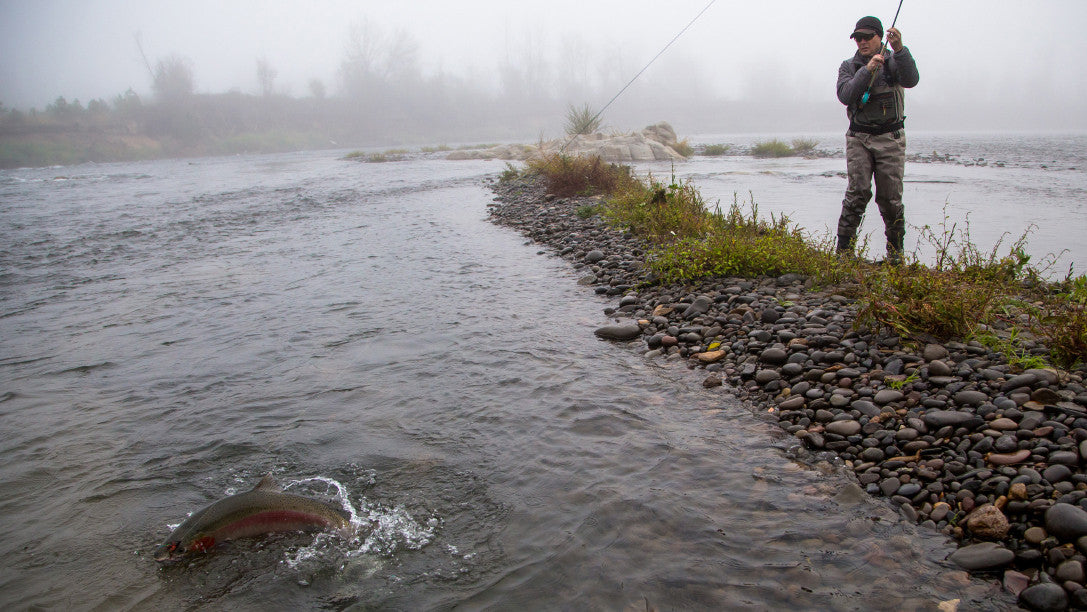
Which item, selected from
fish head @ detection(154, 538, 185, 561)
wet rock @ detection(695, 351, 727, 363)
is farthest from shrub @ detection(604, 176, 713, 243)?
fish head @ detection(154, 538, 185, 561)

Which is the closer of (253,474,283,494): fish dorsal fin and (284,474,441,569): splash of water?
(284,474,441,569): splash of water

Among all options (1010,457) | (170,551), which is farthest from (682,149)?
(170,551)

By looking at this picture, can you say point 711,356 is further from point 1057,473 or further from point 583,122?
point 583,122

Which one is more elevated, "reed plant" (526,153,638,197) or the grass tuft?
the grass tuft

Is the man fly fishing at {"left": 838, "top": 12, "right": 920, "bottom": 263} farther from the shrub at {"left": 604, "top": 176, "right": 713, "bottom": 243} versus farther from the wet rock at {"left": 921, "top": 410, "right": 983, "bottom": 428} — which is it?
the wet rock at {"left": 921, "top": 410, "right": 983, "bottom": 428}

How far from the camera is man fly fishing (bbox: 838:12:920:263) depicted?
6074mm

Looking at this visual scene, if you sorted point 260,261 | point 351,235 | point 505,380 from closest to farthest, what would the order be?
point 505,380
point 260,261
point 351,235

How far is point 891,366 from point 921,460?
966mm

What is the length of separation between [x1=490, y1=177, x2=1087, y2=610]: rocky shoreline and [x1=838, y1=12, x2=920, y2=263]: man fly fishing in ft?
4.71

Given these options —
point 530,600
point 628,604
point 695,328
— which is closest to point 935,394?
point 695,328

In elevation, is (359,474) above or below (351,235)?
below

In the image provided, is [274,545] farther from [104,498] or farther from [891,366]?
[891,366]

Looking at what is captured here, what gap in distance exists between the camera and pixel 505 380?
473 cm

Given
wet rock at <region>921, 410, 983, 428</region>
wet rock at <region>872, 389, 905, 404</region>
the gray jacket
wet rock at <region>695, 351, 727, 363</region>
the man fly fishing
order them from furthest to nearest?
the man fly fishing, the gray jacket, wet rock at <region>695, 351, 727, 363</region>, wet rock at <region>872, 389, 905, 404</region>, wet rock at <region>921, 410, 983, 428</region>
